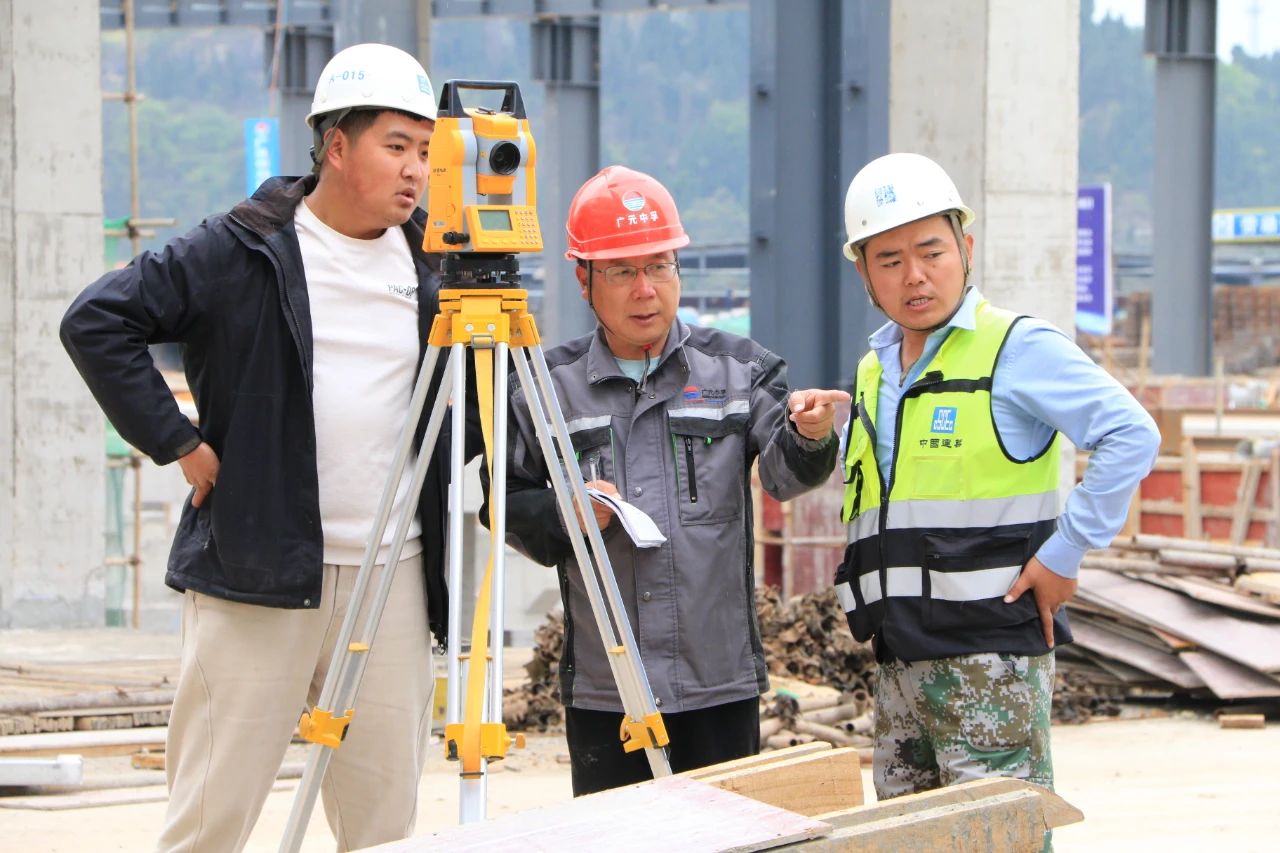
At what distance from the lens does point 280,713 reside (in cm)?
317

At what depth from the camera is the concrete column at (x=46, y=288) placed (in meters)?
9.66

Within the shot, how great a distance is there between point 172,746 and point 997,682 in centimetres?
161

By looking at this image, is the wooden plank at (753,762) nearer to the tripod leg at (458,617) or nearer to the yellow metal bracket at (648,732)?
the yellow metal bracket at (648,732)

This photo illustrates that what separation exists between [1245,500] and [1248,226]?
41.4 meters

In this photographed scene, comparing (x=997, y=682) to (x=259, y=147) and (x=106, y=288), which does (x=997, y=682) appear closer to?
(x=106, y=288)

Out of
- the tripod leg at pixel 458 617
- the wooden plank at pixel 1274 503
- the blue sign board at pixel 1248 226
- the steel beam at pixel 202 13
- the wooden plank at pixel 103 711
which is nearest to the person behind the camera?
the tripod leg at pixel 458 617

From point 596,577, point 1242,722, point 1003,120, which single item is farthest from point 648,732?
point 1003,120

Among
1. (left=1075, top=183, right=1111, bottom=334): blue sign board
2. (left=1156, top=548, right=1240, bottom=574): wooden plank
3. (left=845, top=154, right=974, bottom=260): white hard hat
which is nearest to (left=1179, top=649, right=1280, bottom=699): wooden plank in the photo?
(left=1156, top=548, right=1240, bottom=574): wooden plank

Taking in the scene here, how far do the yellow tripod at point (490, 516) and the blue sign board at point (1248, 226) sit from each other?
50.7m

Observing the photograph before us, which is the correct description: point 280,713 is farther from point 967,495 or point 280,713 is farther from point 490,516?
point 967,495

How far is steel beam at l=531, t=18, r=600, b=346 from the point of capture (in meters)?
24.8

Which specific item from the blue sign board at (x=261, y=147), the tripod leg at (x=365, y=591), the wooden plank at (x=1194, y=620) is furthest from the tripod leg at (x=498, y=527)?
the blue sign board at (x=261, y=147)

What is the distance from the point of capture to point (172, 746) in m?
3.17

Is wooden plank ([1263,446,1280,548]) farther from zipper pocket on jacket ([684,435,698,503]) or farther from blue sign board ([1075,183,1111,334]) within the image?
zipper pocket on jacket ([684,435,698,503])
